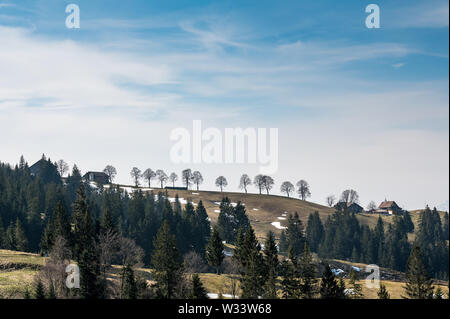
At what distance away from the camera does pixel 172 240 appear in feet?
235

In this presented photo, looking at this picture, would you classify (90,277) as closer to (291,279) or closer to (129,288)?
(129,288)

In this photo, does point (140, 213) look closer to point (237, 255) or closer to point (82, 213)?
point (82, 213)

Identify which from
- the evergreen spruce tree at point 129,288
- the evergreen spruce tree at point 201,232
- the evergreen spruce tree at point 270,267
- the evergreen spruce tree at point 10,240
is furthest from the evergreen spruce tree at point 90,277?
the evergreen spruce tree at point 201,232

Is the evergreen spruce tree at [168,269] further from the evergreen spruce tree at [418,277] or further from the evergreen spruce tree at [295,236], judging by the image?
the evergreen spruce tree at [295,236]

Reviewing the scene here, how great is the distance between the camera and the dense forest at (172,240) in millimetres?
67438

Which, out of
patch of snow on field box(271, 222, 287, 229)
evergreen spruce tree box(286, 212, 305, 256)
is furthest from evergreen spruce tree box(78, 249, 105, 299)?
patch of snow on field box(271, 222, 287, 229)

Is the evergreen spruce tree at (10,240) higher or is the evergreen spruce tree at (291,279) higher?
the evergreen spruce tree at (10,240)

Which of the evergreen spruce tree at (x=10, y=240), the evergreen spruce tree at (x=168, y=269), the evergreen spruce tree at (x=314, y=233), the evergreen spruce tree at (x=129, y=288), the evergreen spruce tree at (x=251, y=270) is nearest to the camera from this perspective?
the evergreen spruce tree at (x=129, y=288)

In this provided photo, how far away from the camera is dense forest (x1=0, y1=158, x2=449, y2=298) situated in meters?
67.4

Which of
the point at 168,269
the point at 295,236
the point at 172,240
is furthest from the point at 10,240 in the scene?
the point at 295,236

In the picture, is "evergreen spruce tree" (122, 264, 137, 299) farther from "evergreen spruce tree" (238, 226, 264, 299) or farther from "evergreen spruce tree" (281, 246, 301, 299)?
"evergreen spruce tree" (281, 246, 301, 299)

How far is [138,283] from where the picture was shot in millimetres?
60500
